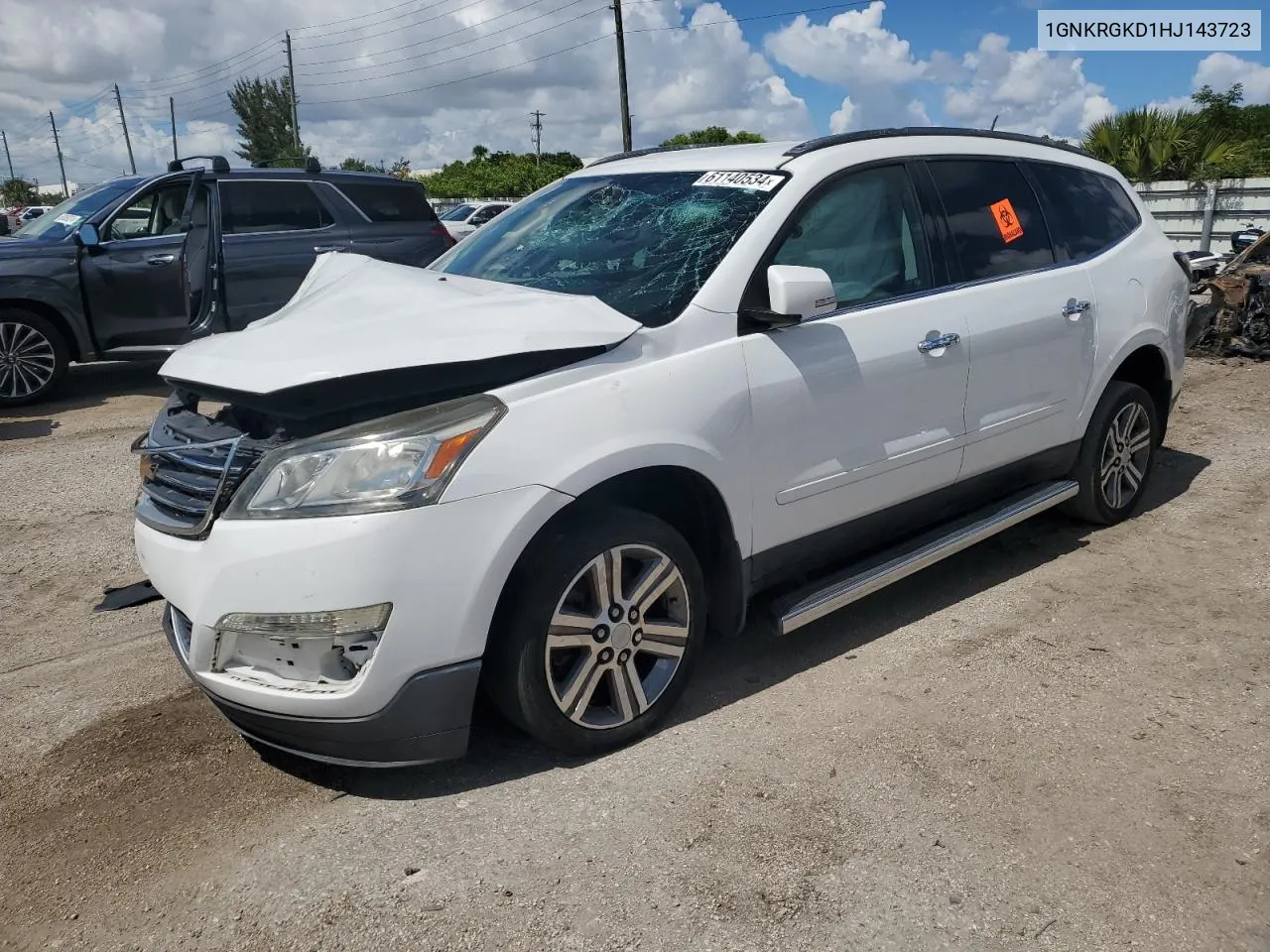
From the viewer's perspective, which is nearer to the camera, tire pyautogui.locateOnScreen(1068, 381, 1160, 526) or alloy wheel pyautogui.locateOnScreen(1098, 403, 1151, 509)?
tire pyautogui.locateOnScreen(1068, 381, 1160, 526)

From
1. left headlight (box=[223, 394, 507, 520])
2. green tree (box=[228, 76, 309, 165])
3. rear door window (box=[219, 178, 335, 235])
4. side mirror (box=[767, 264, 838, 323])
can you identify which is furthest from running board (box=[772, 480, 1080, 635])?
green tree (box=[228, 76, 309, 165])

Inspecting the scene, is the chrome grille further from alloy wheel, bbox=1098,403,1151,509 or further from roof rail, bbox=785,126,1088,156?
alloy wheel, bbox=1098,403,1151,509

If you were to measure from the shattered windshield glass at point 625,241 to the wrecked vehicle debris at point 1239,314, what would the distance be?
288 inches

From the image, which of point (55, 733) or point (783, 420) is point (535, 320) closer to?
point (783, 420)

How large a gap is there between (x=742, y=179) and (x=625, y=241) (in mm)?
460

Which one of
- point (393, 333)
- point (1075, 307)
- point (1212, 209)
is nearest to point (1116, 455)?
point (1075, 307)

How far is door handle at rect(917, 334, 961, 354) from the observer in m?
3.67

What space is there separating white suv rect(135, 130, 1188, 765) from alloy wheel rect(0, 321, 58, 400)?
18.8 feet

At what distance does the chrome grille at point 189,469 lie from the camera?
8.95 ft

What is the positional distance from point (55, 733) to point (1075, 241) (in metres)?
4.48

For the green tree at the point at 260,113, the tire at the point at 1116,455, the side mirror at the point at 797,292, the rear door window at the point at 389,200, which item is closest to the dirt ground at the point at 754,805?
the tire at the point at 1116,455

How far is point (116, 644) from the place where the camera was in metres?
3.96

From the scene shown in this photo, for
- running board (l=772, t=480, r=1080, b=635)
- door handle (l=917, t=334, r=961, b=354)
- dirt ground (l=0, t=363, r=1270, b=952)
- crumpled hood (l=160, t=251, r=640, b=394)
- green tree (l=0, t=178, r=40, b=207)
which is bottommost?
dirt ground (l=0, t=363, r=1270, b=952)

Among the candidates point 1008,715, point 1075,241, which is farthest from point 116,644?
point 1075,241
